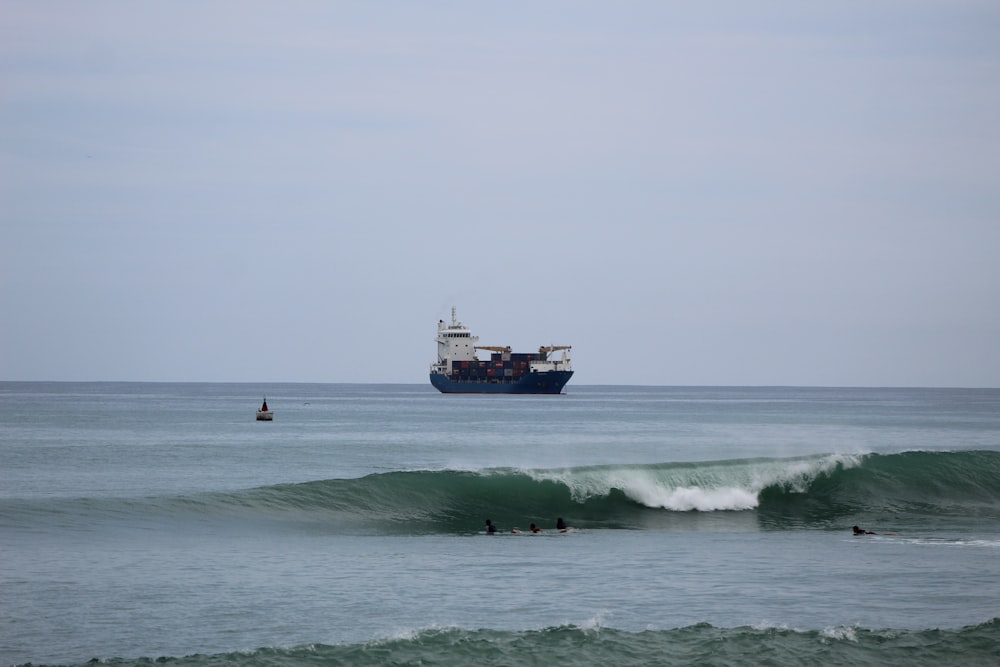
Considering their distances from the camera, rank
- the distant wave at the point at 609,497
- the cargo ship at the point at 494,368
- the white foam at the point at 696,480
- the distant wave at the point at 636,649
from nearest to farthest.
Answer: the distant wave at the point at 636,649 → the distant wave at the point at 609,497 → the white foam at the point at 696,480 → the cargo ship at the point at 494,368

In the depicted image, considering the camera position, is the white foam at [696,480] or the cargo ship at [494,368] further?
the cargo ship at [494,368]

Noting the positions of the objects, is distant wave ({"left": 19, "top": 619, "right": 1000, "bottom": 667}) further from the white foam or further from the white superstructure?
the white superstructure

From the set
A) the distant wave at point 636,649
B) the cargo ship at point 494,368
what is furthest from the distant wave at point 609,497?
the cargo ship at point 494,368

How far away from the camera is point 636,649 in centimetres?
1410

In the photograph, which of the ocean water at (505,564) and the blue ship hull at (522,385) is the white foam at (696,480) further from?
the blue ship hull at (522,385)

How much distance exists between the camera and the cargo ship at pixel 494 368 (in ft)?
553

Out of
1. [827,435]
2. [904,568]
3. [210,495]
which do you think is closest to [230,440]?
[210,495]

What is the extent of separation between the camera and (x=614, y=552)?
23219 millimetres

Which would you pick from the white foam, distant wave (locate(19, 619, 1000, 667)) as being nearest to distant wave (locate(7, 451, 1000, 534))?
the white foam

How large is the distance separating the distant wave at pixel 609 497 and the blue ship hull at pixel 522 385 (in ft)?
426

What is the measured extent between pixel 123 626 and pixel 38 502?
15711 mm

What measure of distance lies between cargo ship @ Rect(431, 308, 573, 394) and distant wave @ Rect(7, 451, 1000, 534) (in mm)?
129740

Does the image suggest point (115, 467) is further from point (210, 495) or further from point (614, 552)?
point (614, 552)

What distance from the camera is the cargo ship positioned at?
168500 millimetres
